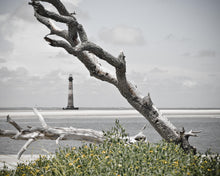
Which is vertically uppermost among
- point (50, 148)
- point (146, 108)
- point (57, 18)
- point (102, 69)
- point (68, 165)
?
point (57, 18)

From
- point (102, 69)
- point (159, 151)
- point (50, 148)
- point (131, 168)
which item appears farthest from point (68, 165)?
point (50, 148)

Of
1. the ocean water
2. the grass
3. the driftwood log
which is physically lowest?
the ocean water

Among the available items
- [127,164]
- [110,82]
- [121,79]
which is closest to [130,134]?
[110,82]

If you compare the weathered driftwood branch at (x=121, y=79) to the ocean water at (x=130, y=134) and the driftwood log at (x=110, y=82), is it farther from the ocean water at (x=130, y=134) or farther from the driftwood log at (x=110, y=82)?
the ocean water at (x=130, y=134)

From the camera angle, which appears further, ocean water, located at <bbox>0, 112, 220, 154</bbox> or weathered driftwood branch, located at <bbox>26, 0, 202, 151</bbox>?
ocean water, located at <bbox>0, 112, 220, 154</bbox>

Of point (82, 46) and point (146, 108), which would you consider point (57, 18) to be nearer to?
point (82, 46)

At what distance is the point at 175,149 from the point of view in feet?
18.5

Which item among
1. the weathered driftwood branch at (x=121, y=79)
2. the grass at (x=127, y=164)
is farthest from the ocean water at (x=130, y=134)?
the weathered driftwood branch at (x=121, y=79)

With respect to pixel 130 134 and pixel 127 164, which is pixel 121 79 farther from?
pixel 130 134

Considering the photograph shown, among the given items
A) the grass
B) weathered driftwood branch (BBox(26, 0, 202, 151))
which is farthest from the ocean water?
weathered driftwood branch (BBox(26, 0, 202, 151))

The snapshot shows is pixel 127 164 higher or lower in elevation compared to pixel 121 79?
lower

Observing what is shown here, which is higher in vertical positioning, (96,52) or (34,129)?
(96,52)

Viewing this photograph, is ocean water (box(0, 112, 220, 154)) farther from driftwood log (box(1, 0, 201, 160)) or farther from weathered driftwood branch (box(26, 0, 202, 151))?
weathered driftwood branch (box(26, 0, 202, 151))

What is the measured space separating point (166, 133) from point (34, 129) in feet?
11.2
